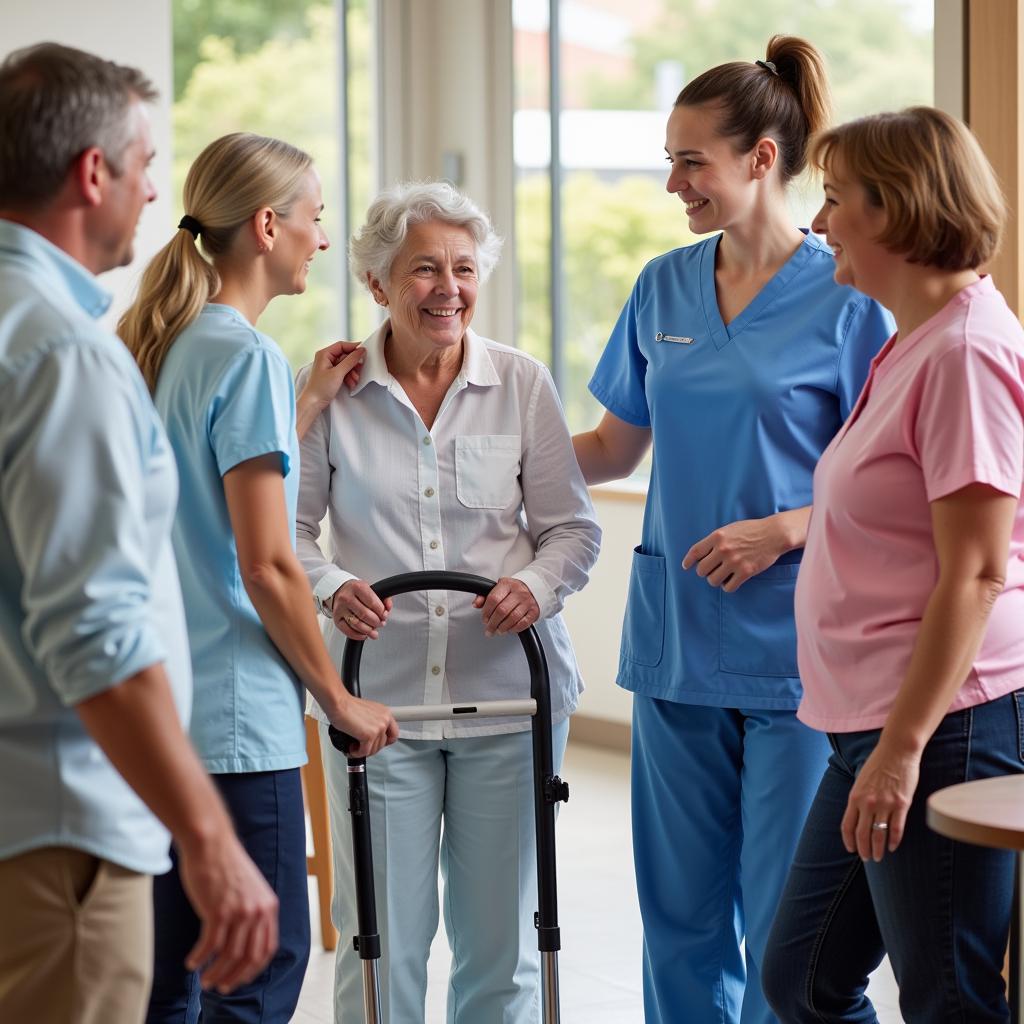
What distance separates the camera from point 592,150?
5.65 metres

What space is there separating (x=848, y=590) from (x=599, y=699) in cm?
371

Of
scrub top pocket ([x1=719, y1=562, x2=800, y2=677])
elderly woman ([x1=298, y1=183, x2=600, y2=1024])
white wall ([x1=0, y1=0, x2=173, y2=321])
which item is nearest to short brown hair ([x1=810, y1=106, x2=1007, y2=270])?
scrub top pocket ([x1=719, y1=562, x2=800, y2=677])

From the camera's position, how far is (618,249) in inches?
222

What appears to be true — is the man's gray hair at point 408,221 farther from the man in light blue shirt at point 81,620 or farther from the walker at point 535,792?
the man in light blue shirt at point 81,620

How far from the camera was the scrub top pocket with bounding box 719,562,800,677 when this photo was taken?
227 centimetres

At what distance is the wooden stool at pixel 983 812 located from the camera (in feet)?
4.58

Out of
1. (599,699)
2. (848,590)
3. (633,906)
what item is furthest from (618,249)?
(848,590)

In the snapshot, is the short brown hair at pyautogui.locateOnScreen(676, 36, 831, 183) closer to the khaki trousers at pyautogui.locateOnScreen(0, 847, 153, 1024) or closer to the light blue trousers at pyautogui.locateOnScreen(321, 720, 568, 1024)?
the light blue trousers at pyautogui.locateOnScreen(321, 720, 568, 1024)

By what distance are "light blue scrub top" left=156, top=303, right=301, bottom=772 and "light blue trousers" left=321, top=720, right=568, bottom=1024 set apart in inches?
19.1

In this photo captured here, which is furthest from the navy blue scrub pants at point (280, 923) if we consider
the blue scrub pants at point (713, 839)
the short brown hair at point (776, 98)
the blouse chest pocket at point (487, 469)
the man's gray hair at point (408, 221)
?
the short brown hair at point (776, 98)

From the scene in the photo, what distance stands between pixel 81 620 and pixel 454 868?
1296mm

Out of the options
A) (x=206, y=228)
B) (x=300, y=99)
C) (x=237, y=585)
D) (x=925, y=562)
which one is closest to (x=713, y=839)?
(x=925, y=562)

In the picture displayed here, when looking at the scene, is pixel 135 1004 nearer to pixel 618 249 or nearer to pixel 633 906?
pixel 633 906

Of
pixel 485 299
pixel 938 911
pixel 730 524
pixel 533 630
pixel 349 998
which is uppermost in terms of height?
pixel 485 299
